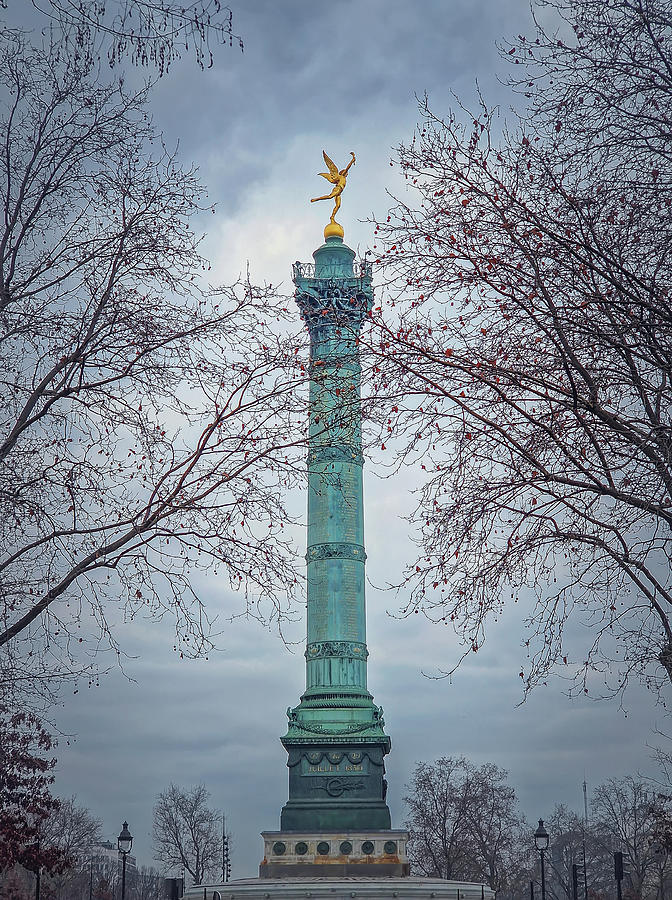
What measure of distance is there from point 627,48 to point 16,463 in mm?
6320

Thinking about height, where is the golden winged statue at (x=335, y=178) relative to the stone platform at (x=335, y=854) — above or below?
above

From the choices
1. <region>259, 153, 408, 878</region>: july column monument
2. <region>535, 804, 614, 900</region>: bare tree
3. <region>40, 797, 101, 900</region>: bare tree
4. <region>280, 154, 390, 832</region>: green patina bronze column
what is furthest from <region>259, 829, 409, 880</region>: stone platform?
<region>535, 804, 614, 900</region>: bare tree

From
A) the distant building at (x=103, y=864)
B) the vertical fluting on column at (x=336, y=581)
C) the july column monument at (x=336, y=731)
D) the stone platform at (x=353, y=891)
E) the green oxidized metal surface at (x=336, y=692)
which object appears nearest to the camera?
the stone platform at (x=353, y=891)

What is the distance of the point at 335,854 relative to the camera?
32.4 metres

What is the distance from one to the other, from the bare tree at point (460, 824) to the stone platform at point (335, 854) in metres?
20.1

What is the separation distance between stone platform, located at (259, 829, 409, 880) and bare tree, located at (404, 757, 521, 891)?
20.1m

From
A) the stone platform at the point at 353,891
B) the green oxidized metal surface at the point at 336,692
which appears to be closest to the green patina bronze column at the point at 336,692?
the green oxidized metal surface at the point at 336,692

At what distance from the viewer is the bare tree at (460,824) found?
173 feet

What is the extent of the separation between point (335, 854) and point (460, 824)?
23.2 m

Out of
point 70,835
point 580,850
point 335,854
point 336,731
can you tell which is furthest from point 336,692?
point 580,850

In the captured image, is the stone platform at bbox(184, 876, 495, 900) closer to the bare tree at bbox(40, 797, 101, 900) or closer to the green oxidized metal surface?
the green oxidized metal surface

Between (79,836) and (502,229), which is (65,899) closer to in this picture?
(79,836)

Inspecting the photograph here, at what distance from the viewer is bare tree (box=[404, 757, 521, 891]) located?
52812 millimetres

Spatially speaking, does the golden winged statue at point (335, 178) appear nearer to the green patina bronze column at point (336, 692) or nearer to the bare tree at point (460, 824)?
the green patina bronze column at point (336, 692)
